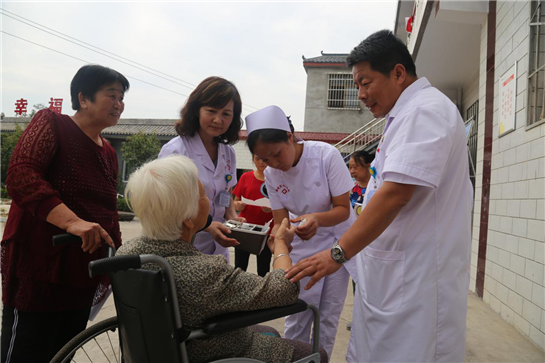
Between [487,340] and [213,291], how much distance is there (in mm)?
2698

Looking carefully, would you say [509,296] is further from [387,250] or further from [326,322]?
[387,250]

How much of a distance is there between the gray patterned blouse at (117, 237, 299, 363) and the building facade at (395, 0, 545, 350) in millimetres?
2431

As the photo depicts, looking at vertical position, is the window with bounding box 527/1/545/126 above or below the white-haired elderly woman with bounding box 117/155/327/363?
above

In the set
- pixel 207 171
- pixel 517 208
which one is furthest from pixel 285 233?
pixel 517 208

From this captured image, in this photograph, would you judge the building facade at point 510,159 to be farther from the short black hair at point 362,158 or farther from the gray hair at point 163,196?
the gray hair at point 163,196

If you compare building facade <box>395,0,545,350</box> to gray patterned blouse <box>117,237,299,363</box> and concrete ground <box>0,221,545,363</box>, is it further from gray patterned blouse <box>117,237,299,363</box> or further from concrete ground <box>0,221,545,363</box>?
gray patterned blouse <box>117,237,299,363</box>

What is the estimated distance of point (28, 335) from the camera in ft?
5.19

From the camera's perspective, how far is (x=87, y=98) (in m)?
1.78

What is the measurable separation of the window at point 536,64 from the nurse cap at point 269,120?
7.40 feet

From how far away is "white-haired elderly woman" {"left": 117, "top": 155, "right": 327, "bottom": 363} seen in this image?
1194 mm

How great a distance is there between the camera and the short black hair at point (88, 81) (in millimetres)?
1769

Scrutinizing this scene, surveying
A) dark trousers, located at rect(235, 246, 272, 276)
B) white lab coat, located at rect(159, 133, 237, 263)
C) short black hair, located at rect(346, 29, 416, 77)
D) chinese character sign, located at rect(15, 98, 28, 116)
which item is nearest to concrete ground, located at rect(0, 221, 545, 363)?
dark trousers, located at rect(235, 246, 272, 276)

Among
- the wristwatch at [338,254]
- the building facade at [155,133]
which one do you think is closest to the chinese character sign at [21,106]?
the building facade at [155,133]

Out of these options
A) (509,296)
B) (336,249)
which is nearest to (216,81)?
(336,249)
